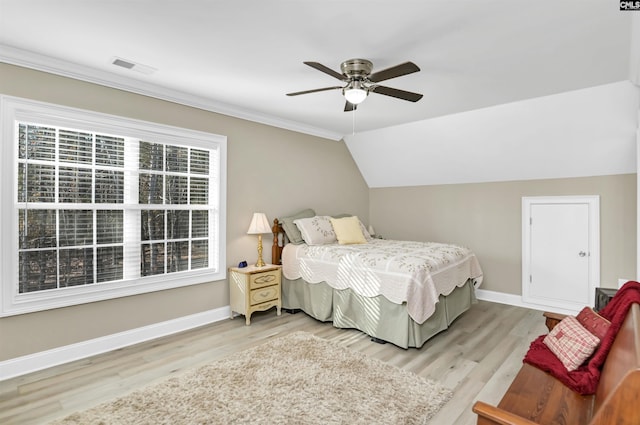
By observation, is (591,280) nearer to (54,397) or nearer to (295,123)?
(295,123)

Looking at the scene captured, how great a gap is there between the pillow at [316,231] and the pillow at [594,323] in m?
2.83

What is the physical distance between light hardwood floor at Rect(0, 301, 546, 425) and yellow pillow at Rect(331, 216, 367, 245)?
44.2 inches

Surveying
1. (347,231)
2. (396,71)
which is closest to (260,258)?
(347,231)

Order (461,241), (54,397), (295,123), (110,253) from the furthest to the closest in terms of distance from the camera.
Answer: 1. (461,241)
2. (295,123)
3. (110,253)
4. (54,397)

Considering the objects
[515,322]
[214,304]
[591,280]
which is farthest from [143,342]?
[591,280]

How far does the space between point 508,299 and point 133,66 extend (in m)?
5.16

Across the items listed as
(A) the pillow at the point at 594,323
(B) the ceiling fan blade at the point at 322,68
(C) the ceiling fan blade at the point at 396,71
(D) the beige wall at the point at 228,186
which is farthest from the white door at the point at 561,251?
(B) the ceiling fan blade at the point at 322,68

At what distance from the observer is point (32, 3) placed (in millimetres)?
1995

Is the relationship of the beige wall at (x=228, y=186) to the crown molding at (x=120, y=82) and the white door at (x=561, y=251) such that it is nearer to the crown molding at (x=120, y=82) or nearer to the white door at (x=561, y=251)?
the crown molding at (x=120, y=82)

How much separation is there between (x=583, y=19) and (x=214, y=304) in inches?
162

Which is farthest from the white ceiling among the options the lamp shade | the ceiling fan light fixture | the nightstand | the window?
the nightstand

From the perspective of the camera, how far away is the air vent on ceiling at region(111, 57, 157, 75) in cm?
278

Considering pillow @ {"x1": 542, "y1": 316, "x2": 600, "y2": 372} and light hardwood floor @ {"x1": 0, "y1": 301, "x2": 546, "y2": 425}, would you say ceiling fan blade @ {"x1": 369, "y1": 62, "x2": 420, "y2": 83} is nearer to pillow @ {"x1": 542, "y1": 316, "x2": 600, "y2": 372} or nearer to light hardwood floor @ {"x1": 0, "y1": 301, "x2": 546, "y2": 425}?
pillow @ {"x1": 542, "y1": 316, "x2": 600, "y2": 372}

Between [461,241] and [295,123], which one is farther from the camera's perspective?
[461,241]
